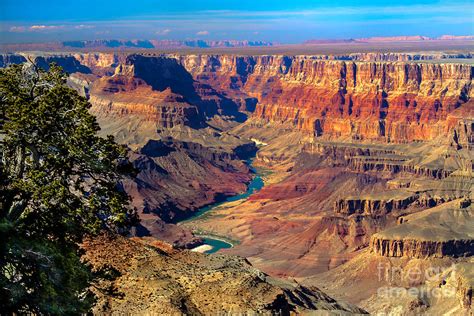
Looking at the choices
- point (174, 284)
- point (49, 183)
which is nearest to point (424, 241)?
point (174, 284)

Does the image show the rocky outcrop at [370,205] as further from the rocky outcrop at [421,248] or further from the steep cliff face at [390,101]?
the steep cliff face at [390,101]

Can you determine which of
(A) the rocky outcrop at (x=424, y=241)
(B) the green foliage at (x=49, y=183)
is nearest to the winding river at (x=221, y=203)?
(A) the rocky outcrop at (x=424, y=241)

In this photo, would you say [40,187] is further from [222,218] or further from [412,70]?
[412,70]

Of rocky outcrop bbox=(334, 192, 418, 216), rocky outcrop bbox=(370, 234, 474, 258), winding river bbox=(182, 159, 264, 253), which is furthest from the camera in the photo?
winding river bbox=(182, 159, 264, 253)

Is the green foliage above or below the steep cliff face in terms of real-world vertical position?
above

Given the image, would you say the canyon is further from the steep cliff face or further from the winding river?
the winding river

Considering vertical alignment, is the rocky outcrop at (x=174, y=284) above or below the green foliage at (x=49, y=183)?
below

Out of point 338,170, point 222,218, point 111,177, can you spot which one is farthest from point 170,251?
point 338,170

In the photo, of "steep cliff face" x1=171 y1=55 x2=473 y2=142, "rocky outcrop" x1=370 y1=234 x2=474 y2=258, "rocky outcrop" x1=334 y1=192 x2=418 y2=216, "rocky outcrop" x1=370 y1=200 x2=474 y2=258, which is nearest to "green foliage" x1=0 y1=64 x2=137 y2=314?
"rocky outcrop" x1=370 y1=234 x2=474 y2=258
